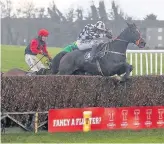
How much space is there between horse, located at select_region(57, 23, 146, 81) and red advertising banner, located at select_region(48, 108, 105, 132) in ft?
8.28

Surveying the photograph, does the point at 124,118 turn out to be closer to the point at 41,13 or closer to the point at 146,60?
the point at 146,60

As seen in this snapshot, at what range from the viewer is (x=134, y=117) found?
952 cm

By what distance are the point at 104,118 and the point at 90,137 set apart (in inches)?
29.3

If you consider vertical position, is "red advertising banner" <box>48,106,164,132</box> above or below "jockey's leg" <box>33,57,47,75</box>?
below

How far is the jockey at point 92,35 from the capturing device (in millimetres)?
13095

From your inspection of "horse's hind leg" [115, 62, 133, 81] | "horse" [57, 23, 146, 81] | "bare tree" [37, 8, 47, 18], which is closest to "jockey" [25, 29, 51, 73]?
"horse" [57, 23, 146, 81]

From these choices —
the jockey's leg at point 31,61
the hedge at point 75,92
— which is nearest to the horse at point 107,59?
the hedge at point 75,92

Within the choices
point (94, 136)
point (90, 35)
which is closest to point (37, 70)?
point (90, 35)

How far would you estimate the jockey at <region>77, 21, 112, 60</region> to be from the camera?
13.1 metres

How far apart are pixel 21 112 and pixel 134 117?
8.05 feet

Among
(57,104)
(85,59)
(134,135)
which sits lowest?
(134,135)

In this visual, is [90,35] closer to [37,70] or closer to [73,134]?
[37,70]

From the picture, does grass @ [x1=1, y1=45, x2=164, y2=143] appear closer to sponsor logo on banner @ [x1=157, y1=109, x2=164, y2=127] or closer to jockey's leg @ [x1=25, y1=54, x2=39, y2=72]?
sponsor logo on banner @ [x1=157, y1=109, x2=164, y2=127]

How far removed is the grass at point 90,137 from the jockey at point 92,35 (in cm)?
443
